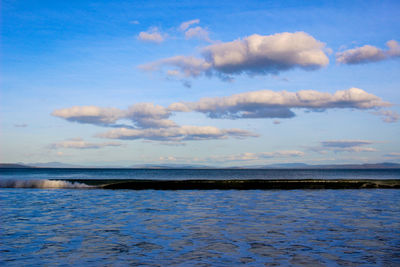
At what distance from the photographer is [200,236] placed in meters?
22.9

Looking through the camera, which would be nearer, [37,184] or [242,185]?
[37,184]

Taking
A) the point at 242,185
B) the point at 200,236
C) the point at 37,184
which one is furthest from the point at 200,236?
the point at 37,184

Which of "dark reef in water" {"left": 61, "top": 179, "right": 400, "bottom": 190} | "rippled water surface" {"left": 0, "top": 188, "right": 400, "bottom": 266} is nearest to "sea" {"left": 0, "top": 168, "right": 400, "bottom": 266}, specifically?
"rippled water surface" {"left": 0, "top": 188, "right": 400, "bottom": 266}

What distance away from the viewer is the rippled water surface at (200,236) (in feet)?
57.8

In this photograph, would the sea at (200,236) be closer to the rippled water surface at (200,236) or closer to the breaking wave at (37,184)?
the rippled water surface at (200,236)

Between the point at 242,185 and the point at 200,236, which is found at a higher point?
the point at 242,185

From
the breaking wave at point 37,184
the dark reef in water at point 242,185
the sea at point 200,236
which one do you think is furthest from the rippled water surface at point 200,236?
the breaking wave at point 37,184

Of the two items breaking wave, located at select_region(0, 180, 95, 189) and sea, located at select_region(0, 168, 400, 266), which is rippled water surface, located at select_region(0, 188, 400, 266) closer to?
sea, located at select_region(0, 168, 400, 266)

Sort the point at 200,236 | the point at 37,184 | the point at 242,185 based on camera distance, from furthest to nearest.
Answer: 1. the point at 242,185
2. the point at 37,184
3. the point at 200,236

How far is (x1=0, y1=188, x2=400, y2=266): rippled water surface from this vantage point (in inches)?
694

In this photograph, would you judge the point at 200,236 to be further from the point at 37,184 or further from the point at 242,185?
the point at 37,184

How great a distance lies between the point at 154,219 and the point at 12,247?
12.0m

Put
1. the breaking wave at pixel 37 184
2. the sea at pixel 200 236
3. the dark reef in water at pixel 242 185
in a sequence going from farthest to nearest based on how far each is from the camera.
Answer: the breaking wave at pixel 37 184
the dark reef in water at pixel 242 185
the sea at pixel 200 236

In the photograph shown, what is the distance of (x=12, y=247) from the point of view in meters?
20.1
